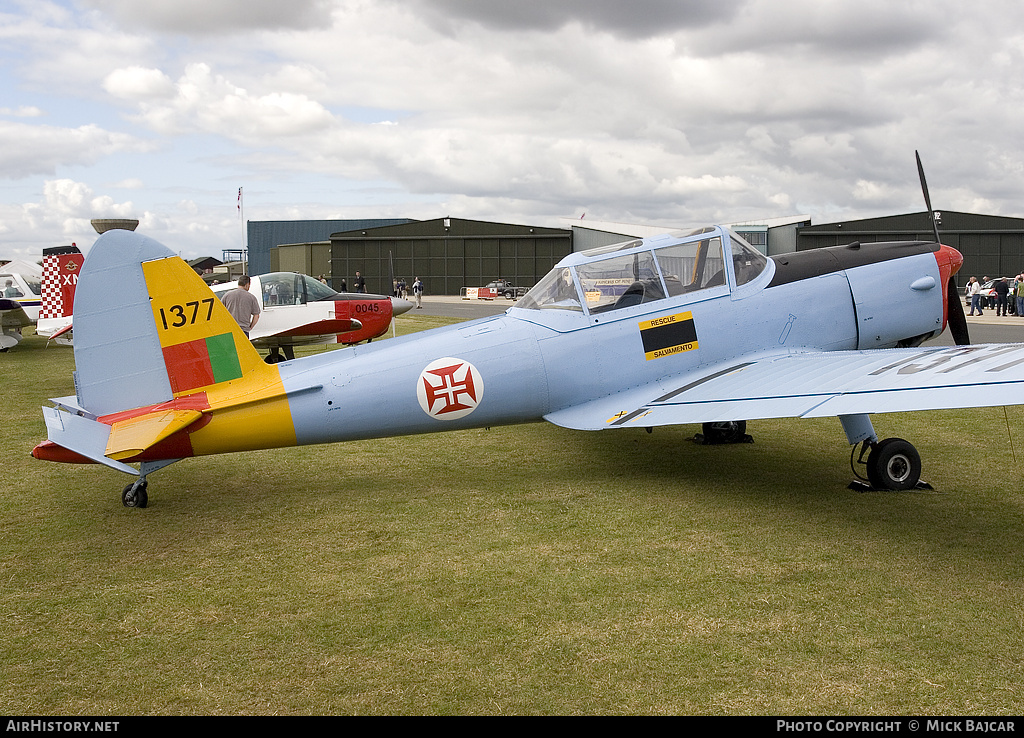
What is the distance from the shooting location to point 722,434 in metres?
8.07

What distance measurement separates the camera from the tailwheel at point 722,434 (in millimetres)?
8039

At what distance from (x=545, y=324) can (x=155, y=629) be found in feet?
12.5

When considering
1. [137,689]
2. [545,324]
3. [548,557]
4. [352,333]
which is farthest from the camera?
[352,333]

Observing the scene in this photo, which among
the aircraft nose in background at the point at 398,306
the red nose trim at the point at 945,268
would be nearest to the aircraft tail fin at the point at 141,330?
the red nose trim at the point at 945,268

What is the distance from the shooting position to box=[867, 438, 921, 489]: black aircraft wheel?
609 cm

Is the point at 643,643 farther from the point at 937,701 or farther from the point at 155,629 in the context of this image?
the point at 155,629

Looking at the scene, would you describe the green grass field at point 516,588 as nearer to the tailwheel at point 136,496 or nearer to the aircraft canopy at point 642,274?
the tailwheel at point 136,496

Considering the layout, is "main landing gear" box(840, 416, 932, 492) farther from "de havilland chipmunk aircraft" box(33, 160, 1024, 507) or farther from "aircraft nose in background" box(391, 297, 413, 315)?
"aircraft nose in background" box(391, 297, 413, 315)

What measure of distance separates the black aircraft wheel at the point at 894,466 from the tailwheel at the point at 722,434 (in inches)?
77.8

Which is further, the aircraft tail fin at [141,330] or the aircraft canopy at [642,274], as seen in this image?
the aircraft canopy at [642,274]

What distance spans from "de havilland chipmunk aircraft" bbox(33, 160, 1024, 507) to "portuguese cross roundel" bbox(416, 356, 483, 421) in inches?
0.6

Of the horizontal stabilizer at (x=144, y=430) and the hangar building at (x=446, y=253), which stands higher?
the hangar building at (x=446, y=253)

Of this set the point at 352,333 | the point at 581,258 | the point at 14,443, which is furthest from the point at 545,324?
the point at 352,333

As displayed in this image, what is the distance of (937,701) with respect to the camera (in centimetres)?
309
